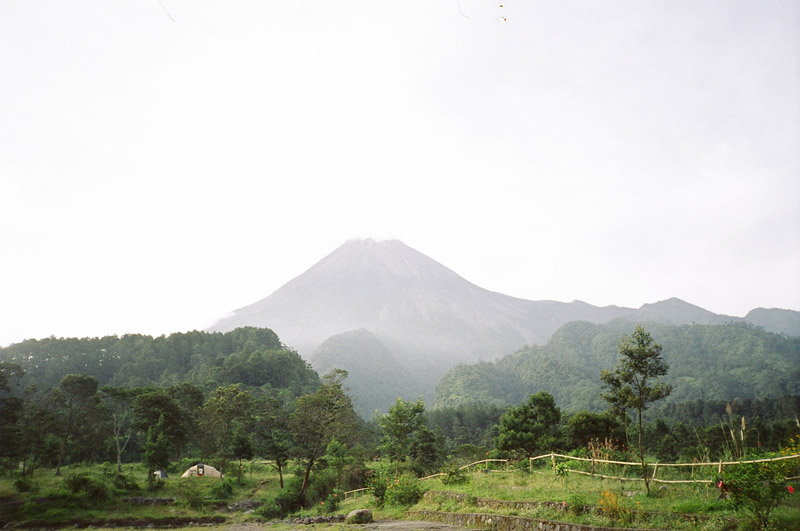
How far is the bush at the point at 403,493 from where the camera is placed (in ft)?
58.7

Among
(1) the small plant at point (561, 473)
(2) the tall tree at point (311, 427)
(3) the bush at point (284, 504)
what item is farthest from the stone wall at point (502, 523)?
(2) the tall tree at point (311, 427)

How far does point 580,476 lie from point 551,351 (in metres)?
176

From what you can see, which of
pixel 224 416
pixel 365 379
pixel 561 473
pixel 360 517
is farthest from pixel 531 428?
pixel 365 379

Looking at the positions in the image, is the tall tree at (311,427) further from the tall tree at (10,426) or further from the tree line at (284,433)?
the tall tree at (10,426)

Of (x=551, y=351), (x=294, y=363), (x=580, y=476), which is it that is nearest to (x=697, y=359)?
(x=551, y=351)

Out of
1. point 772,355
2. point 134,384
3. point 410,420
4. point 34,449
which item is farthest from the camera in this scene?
point 772,355

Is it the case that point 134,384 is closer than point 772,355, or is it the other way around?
point 134,384

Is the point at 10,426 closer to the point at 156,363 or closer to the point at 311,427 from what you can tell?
the point at 311,427

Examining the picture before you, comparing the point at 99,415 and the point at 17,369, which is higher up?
the point at 17,369

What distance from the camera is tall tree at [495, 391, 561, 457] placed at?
3784cm

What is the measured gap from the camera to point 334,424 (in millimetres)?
29203

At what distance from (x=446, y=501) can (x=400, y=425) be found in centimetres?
1929

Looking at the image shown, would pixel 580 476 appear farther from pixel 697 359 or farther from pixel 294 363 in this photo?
pixel 697 359

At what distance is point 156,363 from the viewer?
81.4m
